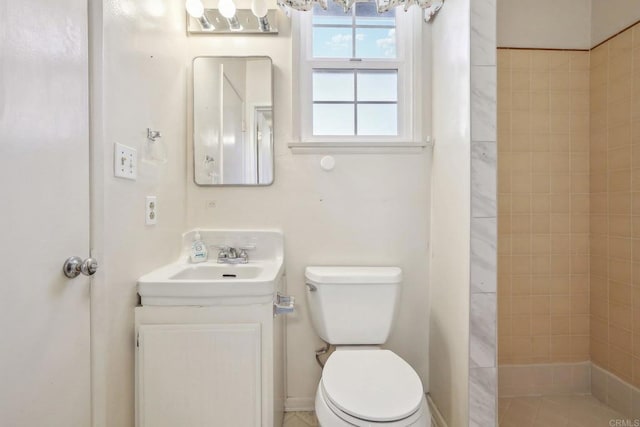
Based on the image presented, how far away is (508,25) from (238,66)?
4.86ft

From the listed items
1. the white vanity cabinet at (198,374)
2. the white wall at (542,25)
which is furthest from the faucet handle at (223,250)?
the white wall at (542,25)

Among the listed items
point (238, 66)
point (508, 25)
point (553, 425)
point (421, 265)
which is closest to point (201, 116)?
point (238, 66)

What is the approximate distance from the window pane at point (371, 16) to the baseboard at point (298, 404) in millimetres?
2062

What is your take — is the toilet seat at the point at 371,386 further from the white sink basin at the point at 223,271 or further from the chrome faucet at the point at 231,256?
the chrome faucet at the point at 231,256

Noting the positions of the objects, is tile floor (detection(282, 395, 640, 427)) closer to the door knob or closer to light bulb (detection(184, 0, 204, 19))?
the door knob

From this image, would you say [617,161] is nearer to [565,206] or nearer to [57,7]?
[565,206]

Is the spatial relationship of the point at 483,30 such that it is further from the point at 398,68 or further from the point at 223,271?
the point at 223,271

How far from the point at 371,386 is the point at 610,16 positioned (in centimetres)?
216

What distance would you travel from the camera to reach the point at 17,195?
639mm

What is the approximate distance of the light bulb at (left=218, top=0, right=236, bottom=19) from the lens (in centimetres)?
144

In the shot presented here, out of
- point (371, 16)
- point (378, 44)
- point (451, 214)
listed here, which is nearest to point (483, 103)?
point (451, 214)

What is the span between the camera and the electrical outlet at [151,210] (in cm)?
116

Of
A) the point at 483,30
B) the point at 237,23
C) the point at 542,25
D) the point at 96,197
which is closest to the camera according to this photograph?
the point at 96,197

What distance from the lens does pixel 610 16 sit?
153 centimetres
